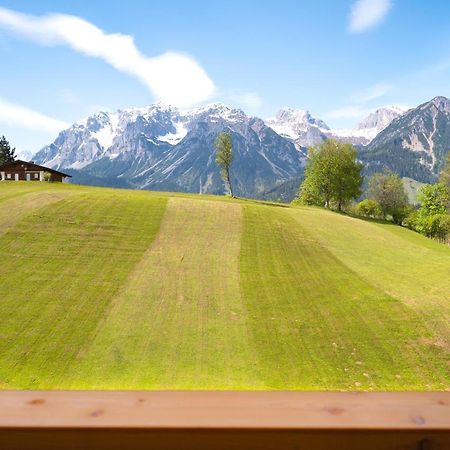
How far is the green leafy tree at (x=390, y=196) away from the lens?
10700 centimetres

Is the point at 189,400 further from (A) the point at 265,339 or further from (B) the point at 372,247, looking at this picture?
(B) the point at 372,247

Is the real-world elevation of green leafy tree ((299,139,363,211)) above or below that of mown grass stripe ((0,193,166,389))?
above

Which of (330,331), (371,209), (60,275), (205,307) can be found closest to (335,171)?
(371,209)

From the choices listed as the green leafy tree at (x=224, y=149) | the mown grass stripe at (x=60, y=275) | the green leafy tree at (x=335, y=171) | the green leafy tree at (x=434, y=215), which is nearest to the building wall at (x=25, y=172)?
the green leafy tree at (x=224, y=149)

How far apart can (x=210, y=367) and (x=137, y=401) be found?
1760cm

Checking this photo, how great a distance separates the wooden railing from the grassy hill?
15779mm

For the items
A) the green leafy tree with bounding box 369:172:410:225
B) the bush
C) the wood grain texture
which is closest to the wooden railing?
the wood grain texture

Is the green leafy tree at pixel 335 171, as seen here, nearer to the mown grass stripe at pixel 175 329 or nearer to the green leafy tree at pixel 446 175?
the green leafy tree at pixel 446 175

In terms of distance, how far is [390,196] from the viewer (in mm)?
107000

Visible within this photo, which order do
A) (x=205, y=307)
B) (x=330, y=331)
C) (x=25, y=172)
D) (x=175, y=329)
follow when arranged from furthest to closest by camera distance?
(x=25, y=172) < (x=205, y=307) < (x=330, y=331) < (x=175, y=329)

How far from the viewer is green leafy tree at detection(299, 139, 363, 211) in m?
99.6

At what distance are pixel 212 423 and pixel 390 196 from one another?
11251 cm

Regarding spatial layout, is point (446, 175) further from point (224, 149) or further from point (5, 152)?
point (5, 152)

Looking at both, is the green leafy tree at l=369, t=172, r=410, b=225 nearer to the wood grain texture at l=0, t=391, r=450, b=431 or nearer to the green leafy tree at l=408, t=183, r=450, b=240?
the green leafy tree at l=408, t=183, r=450, b=240
